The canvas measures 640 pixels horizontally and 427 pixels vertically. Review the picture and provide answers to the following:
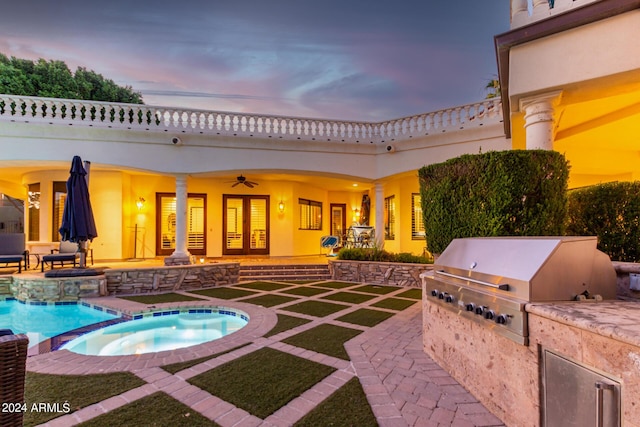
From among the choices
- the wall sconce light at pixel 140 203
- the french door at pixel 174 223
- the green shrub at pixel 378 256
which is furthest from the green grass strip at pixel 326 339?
the wall sconce light at pixel 140 203

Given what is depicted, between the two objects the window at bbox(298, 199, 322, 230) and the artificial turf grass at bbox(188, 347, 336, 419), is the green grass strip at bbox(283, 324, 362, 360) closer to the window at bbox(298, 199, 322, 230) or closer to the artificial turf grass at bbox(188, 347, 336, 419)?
the artificial turf grass at bbox(188, 347, 336, 419)

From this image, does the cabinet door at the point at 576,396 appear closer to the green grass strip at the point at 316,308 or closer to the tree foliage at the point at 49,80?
the green grass strip at the point at 316,308

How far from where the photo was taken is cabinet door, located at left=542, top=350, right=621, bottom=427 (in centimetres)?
136

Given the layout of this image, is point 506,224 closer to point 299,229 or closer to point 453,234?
point 453,234

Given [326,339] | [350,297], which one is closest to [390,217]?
[350,297]

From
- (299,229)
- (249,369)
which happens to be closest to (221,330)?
(249,369)

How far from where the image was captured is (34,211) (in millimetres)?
10742

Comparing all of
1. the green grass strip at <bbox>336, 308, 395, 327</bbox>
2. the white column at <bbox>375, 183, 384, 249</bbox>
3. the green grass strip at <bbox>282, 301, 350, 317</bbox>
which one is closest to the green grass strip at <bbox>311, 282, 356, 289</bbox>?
the green grass strip at <bbox>282, 301, 350, 317</bbox>

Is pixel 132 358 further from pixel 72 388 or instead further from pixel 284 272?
pixel 284 272

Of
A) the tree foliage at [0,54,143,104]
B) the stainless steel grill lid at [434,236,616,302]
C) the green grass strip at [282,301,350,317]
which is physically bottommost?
the green grass strip at [282,301,350,317]

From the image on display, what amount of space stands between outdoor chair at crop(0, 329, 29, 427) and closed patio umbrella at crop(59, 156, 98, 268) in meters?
6.62

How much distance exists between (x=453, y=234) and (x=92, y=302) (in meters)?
7.02

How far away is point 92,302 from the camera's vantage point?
617 cm

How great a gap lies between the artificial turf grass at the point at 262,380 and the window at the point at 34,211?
38.4 feet
